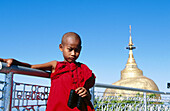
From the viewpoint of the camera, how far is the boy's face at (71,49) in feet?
6.94

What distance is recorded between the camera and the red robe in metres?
2.01

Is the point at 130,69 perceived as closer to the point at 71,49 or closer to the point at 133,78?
the point at 133,78

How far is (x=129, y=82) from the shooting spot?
21266 mm

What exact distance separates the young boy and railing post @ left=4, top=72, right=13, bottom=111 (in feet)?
0.48

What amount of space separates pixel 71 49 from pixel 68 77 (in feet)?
0.84

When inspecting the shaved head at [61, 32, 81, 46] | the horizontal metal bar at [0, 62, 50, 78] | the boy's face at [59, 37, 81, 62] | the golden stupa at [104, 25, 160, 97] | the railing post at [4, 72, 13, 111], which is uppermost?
the golden stupa at [104, 25, 160, 97]

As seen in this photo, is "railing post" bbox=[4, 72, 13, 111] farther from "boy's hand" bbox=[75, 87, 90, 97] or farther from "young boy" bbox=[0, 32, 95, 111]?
"boy's hand" bbox=[75, 87, 90, 97]

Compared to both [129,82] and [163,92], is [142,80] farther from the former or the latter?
[163,92]

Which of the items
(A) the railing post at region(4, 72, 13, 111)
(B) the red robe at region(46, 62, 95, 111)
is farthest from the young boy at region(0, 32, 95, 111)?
(A) the railing post at region(4, 72, 13, 111)

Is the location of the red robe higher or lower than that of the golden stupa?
lower

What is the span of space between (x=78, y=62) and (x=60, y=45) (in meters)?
0.24

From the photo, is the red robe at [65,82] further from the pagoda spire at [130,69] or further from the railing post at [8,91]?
the pagoda spire at [130,69]

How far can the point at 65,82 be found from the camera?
206 cm

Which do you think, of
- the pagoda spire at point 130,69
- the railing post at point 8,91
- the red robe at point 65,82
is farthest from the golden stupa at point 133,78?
the railing post at point 8,91
